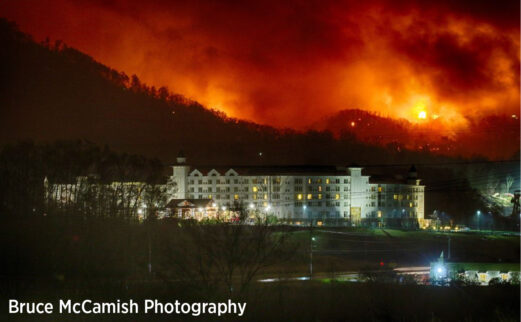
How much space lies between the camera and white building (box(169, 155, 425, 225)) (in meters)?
72.5

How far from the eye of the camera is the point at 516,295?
23.7 m

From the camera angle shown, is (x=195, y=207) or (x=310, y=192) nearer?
(x=195, y=207)

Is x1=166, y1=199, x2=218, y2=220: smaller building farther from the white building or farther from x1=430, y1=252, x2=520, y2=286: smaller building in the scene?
x1=430, y1=252, x2=520, y2=286: smaller building

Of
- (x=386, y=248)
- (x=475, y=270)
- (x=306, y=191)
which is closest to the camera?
(x=475, y=270)

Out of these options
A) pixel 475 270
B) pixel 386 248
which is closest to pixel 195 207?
pixel 386 248

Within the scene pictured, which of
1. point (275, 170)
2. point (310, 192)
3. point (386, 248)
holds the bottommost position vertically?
point (386, 248)

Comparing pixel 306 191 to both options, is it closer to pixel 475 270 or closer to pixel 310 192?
pixel 310 192

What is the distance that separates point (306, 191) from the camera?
245 feet

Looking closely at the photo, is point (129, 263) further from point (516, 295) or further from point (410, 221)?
point (410, 221)

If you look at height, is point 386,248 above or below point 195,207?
below

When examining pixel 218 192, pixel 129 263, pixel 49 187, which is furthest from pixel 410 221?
pixel 129 263

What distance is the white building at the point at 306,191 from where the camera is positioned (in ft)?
238

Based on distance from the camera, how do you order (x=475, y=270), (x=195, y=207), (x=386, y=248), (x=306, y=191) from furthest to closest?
(x=306, y=191)
(x=195, y=207)
(x=386, y=248)
(x=475, y=270)

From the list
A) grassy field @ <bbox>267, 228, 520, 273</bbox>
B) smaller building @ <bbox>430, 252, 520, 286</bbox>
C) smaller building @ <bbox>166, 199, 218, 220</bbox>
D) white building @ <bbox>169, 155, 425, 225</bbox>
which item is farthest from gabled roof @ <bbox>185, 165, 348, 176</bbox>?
smaller building @ <bbox>430, 252, 520, 286</bbox>
